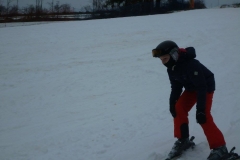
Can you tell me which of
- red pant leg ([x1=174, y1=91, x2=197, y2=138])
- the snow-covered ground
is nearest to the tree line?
the snow-covered ground

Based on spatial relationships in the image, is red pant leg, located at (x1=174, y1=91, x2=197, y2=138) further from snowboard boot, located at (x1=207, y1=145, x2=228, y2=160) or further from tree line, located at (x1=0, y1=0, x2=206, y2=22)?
tree line, located at (x1=0, y1=0, x2=206, y2=22)

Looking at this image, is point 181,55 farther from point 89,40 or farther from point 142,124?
point 89,40

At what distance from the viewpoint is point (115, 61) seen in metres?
11.0

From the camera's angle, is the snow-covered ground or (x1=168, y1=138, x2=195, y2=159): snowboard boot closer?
(x1=168, y1=138, x2=195, y2=159): snowboard boot

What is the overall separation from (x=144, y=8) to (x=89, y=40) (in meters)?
19.5

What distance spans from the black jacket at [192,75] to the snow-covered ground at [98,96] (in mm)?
1127

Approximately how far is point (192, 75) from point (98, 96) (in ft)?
15.3

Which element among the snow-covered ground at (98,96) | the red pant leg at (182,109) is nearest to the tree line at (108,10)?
the snow-covered ground at (98,96)

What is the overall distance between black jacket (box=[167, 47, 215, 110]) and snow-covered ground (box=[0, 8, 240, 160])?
1.13 m

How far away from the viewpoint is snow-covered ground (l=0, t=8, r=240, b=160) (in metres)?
4.61

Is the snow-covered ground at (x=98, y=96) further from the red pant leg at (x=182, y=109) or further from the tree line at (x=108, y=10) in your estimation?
the tree line at (x=108, y=10)

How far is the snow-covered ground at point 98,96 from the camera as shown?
4605mm

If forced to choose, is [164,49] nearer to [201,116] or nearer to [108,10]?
[201,116]

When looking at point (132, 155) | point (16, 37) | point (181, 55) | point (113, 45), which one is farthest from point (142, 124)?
point (16, 37)
